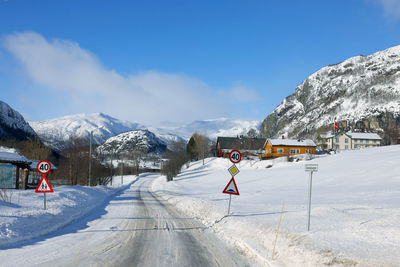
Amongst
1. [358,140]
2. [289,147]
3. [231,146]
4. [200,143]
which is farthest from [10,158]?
[358,140]

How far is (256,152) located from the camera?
3809 inches

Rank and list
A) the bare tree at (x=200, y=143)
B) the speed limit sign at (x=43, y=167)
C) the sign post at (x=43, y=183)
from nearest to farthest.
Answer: the sign post at (x=43, y=183)
the speed limit sign at (x=43, y=167)
the bare tree at (x=200, y=143)

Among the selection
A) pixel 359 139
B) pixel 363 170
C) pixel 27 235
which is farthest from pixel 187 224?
pixel 359 139

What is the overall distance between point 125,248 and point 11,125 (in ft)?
509

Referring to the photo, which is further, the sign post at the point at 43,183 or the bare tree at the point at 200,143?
A: the bare tree at the point at 200,143

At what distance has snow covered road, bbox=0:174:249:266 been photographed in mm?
6836

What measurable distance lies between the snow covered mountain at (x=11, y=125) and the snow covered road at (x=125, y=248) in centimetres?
11838

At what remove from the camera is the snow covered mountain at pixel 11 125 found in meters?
123

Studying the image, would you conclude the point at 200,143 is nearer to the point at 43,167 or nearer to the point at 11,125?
the point at 43,167

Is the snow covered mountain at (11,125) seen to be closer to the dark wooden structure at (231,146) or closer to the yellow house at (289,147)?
the dark wooden structure at (231,146)

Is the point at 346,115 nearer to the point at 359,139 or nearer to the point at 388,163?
the point at 359,139

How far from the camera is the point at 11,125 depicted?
137m

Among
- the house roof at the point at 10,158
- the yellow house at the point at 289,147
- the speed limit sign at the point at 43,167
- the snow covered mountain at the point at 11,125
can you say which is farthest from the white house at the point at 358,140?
the snow covered mountain at the point at 11,125

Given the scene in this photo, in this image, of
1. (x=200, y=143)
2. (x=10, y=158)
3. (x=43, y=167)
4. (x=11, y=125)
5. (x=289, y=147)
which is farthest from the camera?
(x=11, y=125)
